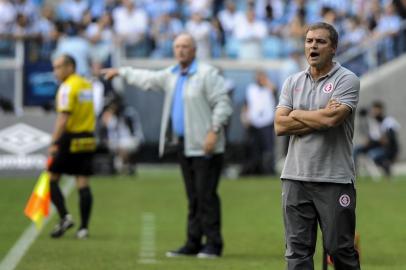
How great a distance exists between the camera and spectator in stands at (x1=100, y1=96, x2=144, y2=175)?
24.7 metres

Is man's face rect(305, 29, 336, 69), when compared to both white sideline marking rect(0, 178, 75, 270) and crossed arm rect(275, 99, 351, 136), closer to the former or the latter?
crossed arm rect(275, 99, 351, 136)

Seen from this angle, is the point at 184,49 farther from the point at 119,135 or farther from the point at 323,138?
the point at 119,135

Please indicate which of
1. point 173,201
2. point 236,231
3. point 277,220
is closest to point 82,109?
point 236,231

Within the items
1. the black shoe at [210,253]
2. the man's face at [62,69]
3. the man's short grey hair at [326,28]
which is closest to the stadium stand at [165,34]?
the man's face at [62,69]

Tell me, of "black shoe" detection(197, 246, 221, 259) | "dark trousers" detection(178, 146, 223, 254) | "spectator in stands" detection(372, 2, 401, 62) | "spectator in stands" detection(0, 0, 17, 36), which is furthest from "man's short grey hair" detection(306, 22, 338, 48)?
"spectator in stands" detection(372, 2, 401, 62)

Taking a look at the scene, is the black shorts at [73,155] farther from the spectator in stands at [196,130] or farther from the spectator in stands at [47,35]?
the spectator in stands at [47,35]

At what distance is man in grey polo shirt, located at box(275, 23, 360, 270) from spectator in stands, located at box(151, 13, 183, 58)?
65.0 feet

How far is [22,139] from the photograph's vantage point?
1966 centimetres

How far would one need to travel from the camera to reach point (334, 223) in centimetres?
848

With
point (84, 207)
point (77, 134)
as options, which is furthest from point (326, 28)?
point (84, 207)

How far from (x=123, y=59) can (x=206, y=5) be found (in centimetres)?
256

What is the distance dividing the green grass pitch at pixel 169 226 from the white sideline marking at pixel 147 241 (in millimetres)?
12

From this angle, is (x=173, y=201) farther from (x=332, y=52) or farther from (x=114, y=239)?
(x=332, y=52)

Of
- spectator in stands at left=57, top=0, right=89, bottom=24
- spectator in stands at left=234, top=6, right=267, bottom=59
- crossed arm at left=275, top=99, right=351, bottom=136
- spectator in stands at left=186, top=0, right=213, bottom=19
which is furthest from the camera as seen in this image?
spectator in stands at left=186, top=0, right=213, bottom=19
